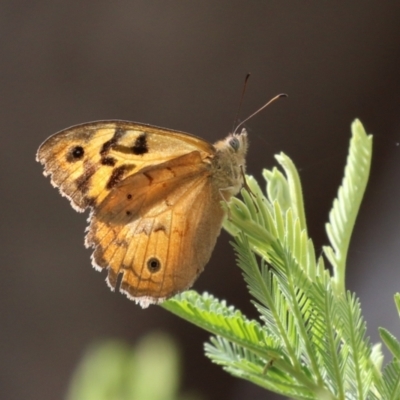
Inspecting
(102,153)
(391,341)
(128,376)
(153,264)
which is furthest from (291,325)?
(128,376)

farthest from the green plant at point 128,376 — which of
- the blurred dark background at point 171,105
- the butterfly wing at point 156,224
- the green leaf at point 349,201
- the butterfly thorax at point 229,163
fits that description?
the blurred dark background at point 171,105

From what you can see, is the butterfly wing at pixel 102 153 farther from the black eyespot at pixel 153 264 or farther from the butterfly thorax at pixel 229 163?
the black eyespot at pixel 153 264

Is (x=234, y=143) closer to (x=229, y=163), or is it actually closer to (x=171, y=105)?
(x=229, y=163)

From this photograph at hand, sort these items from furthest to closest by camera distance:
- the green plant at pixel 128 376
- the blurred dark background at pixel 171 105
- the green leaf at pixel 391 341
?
the blurred dark background at pixel 171 105
the green plant at pixel 128 376
the green leaf at pixel 391 341

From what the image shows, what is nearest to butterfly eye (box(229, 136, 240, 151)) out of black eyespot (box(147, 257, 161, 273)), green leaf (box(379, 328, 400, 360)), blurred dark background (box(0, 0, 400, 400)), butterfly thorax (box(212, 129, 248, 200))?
butterfly thorax (box(212, 129, 248, 200))

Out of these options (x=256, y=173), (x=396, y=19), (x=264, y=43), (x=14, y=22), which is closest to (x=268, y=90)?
(x=264, y=43)

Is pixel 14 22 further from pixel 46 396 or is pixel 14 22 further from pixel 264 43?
pixel 46 396
